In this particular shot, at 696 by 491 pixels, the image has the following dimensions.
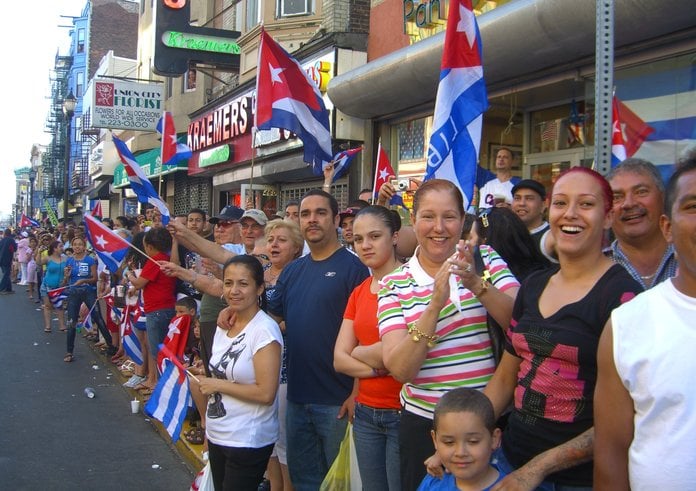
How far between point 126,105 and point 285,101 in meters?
17.5

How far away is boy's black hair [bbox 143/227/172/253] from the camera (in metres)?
7.21

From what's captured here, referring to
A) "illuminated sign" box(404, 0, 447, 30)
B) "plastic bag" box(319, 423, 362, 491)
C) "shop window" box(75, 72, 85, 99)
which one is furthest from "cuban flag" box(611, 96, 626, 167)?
"shop window" box(75, 72, 85, 99)

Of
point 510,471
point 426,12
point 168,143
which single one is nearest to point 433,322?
point 510,471

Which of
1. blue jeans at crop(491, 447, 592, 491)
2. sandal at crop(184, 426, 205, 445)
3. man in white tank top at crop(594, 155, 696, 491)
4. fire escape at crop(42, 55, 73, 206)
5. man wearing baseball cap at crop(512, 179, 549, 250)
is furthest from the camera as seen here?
fire escape at crop(42, 55, 73, 206)

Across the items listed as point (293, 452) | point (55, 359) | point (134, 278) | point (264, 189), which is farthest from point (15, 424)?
point (264, 189)

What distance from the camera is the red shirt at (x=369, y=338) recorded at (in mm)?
3330

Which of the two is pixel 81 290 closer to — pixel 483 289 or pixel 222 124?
pixel 222 124

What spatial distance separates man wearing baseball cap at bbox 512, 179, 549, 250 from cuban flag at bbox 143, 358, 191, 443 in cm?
257

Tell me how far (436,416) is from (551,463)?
1.49 ft

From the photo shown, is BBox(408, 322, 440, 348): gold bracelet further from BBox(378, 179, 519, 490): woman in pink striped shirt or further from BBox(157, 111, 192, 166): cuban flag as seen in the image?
BBox(157, 111, 192, 166): cuban flag

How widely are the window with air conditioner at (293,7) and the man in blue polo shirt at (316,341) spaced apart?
1114 cm

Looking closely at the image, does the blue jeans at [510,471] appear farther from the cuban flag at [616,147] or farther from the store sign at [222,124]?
the store sign at [222,124]

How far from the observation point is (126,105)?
22312mm

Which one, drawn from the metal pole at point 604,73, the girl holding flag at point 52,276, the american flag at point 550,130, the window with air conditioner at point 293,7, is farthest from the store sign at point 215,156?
the metal pole at point 604,73
